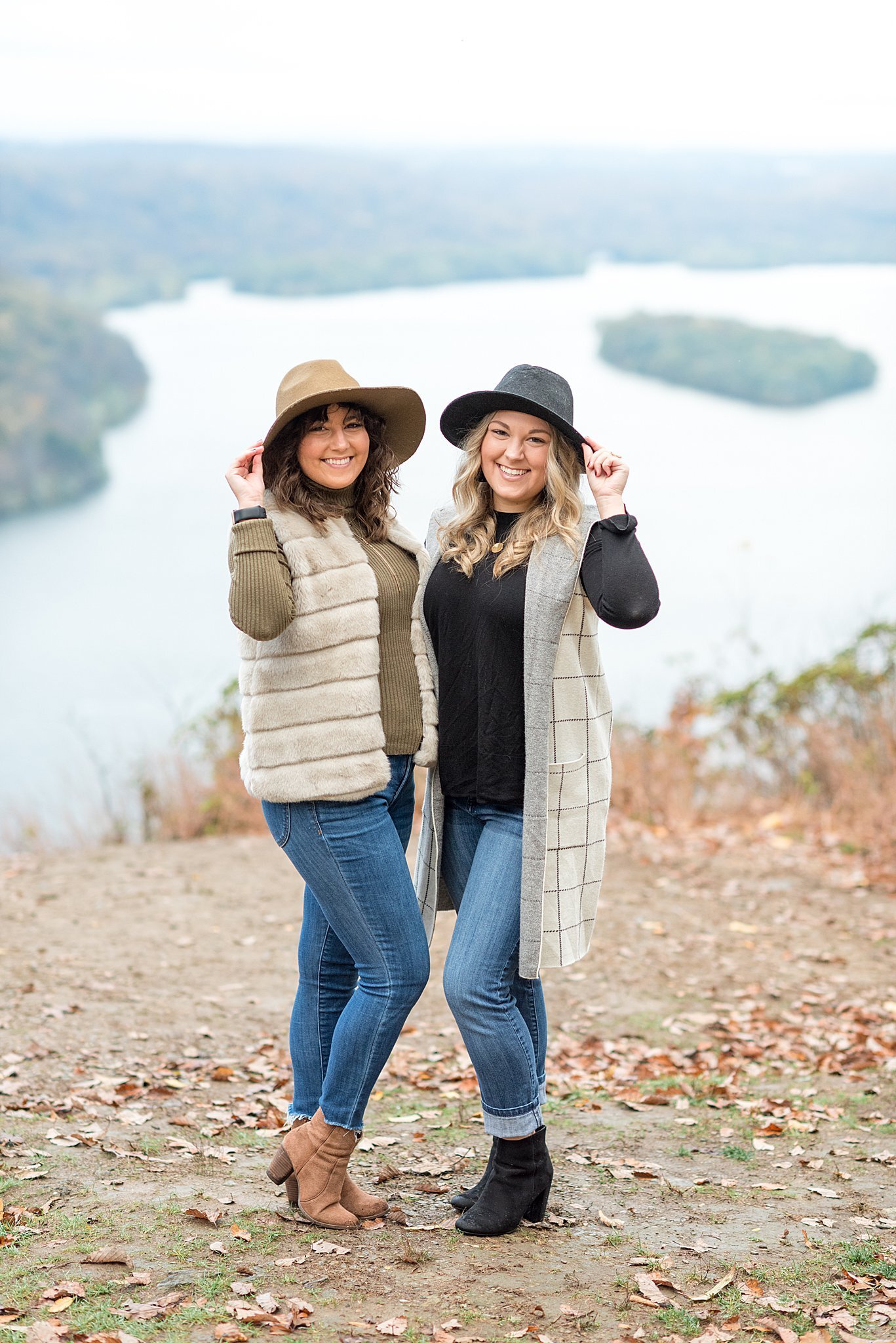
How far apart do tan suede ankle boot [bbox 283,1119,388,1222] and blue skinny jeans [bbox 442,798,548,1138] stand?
0.42 m

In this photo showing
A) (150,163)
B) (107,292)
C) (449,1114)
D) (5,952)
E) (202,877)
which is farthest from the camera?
(150,163)

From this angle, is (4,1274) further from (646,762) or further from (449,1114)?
(646,762)

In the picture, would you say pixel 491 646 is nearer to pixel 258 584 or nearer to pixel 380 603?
pixel 380 603

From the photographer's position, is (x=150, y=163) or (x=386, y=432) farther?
(x=150, y=163)

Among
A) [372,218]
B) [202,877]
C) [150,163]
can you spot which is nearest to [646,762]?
[202,877]

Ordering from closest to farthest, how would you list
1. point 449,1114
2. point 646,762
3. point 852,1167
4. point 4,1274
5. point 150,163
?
point 4,1274 < point 852,1167 < point 449,1114 < point 646,762 < point 150,163

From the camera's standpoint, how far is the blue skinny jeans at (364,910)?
3184 mm

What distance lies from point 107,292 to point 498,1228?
14.3 metres

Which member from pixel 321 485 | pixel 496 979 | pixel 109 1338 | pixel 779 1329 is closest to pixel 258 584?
pixel 321 485

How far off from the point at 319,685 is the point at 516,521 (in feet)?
2.31

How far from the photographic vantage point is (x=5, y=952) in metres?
6.54

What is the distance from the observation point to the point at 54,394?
14875 mm

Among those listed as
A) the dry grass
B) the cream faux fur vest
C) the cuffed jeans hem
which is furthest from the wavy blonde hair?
the dry grass

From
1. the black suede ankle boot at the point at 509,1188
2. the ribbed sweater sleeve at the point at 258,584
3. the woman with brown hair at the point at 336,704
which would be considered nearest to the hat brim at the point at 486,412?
the woman with brown hair at the point at 336,704
